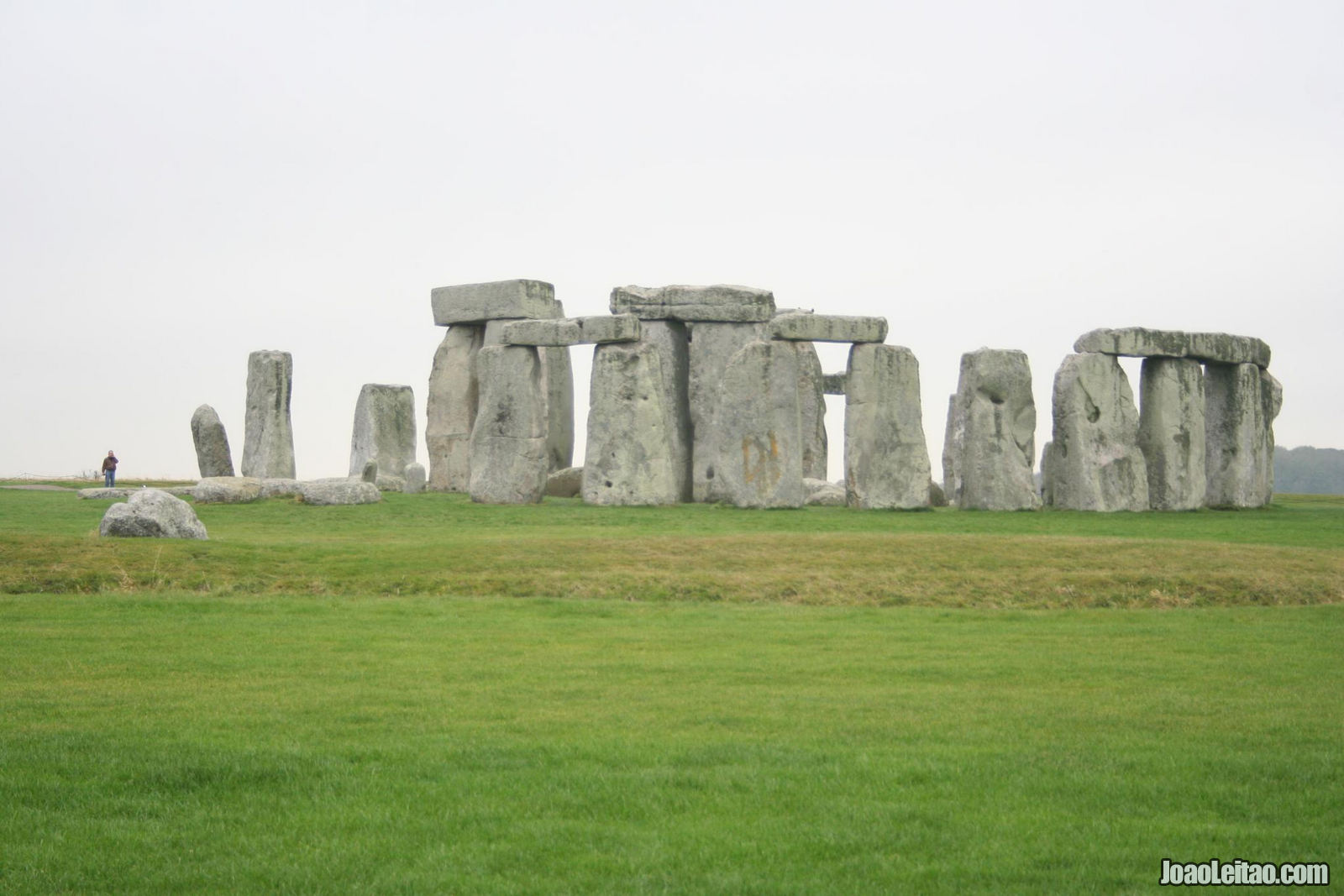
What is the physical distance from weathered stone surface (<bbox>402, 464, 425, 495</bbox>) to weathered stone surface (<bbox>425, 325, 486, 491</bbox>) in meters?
0.77

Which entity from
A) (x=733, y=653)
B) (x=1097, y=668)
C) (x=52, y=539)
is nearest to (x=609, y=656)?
(x=733, y=653)

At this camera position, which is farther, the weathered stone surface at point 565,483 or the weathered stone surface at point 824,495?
the weathered stone surface at point 565,483

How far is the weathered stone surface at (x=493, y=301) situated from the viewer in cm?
2883

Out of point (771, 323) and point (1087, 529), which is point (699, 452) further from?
point (1087, 529)

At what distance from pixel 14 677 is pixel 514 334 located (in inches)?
609

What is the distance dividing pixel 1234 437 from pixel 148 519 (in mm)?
18865

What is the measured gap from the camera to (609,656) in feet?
34.3

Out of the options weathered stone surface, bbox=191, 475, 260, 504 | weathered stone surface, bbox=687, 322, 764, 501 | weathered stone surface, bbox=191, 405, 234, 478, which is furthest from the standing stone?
weathered stone surface, bbox=687, 322, 764, 501

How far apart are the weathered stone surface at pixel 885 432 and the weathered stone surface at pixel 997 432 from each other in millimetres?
911

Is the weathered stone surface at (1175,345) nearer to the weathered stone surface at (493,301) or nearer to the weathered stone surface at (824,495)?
the weathered stone surface at (824,495)

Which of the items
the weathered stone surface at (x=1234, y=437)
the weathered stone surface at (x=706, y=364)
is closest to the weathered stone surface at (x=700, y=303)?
the weathered stone surface at (x=706, y=364)

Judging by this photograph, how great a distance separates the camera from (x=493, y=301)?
1145 inches

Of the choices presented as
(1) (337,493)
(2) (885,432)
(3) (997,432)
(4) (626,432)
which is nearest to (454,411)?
(1) (337,493)

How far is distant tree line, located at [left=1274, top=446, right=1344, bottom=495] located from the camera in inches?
→ 2574
